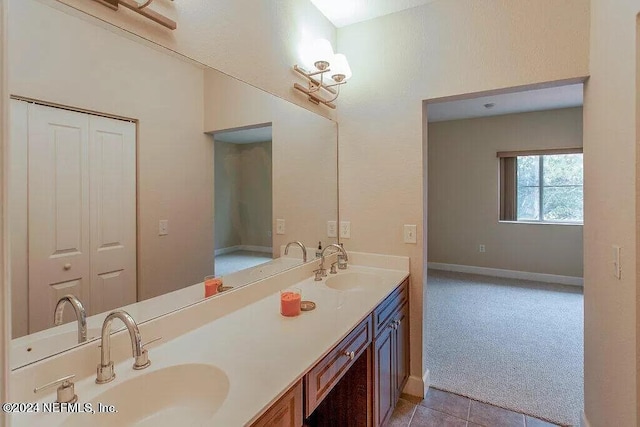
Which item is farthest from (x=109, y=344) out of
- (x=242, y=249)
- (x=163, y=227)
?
(x=242, y=249)

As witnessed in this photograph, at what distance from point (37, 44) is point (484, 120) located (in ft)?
18.7

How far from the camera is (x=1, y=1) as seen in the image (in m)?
0.45

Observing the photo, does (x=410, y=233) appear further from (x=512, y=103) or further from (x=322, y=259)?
(x=512, y=103)

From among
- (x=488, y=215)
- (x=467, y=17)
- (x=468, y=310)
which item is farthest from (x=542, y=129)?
(x=467, y=17)

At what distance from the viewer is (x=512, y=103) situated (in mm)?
4438

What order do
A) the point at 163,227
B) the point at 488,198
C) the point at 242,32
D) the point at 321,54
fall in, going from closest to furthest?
the point at 163,227 < the point at 242,32 < the point at 321,54 < the point at 488,198

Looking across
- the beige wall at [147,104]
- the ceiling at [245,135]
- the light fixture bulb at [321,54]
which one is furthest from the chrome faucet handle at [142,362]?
the light fixture bulb at [321,54]

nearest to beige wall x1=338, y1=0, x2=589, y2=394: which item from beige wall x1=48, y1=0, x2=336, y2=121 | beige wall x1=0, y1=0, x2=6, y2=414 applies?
beige wall x1=48, y1=0, x2=336, y2=121

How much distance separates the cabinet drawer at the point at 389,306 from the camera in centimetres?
162

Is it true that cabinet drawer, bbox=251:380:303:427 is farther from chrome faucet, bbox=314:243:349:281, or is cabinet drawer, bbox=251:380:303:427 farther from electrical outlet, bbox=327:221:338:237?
electrical outlet, bbox=327:221:338:237

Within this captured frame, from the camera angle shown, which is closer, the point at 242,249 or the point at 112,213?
the point at 112,213

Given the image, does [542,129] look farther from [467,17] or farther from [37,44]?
[37,44]

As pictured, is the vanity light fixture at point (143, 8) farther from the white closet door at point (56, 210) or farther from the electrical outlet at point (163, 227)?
the electrical outlet at point (163, 227)

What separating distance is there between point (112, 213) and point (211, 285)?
1.75ft
